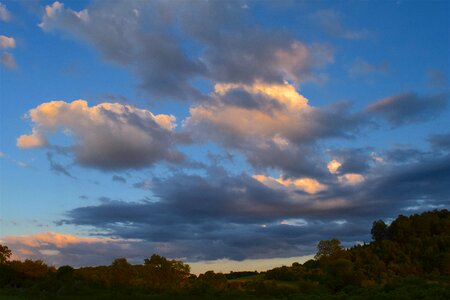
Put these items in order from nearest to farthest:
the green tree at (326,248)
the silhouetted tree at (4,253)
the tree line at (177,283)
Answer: the tree line at (177,283)
the silhouetted tree at (4,253)
the green tree at (326,248)

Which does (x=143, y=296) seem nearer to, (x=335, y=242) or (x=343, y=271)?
(x=343, y=271)

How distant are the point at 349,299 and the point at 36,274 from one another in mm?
81901

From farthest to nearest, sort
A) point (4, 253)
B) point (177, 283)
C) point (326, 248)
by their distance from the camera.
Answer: point (326, 248), point (4, 253), point (177, 283)

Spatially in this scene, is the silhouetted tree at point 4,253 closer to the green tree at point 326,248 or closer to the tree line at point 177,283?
the tree line at point 177,283

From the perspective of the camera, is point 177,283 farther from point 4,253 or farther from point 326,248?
point 326,248

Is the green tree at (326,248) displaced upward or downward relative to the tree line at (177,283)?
upward

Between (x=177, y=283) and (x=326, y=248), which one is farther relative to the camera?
(x=326, y=248)

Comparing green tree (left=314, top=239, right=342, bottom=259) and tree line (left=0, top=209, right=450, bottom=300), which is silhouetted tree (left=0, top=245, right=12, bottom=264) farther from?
green tree (left=314, top=239, right=342, bottom=259)

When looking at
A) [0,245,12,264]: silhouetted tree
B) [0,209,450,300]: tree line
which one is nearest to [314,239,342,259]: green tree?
[0,209,450,300]: tree line

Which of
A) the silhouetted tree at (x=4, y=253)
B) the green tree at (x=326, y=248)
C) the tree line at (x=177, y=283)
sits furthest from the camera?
the green tree at (x=326, y=248)

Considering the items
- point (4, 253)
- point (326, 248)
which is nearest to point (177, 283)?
point (4, 253)

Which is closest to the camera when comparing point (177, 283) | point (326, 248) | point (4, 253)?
point (177, 283)

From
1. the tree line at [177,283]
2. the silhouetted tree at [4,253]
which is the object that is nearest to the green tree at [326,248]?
the tree line at [177,283]

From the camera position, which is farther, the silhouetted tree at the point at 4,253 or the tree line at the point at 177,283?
the silhouetted tree at the point at 4,253
